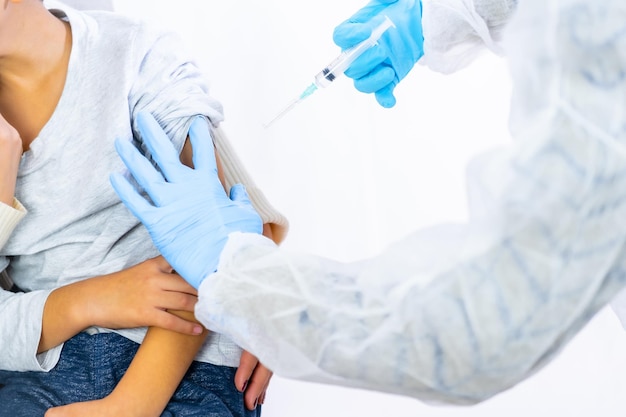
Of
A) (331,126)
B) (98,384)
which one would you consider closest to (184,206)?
(98,384)

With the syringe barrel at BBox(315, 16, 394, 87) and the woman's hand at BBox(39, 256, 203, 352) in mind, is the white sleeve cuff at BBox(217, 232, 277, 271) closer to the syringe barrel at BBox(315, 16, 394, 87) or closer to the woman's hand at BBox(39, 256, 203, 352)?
the woman's hand at BBox(39, 256, 203, 352)

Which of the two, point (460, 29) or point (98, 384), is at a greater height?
point (460, 29)

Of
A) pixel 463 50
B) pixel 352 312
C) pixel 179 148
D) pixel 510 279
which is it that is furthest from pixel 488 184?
pixel 463 50

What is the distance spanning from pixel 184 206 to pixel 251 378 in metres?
0.42

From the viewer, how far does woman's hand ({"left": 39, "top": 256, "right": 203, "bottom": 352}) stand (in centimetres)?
115

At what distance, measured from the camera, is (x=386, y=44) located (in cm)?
142

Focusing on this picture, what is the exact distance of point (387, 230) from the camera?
6.27 feet

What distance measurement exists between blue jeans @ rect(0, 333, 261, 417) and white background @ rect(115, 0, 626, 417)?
2.27 ft

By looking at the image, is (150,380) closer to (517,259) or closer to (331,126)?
(517,259)

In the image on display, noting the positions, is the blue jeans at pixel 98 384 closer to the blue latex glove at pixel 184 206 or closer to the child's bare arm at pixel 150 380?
the child's bare arm at pixel 150 380

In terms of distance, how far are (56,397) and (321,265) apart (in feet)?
1.85

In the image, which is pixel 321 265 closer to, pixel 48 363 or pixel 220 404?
pixel 220 404

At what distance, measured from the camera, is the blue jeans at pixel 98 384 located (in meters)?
1.17

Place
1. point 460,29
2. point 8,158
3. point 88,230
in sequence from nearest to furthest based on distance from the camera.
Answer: point 8,158 → point 88,230 → point 460,29
